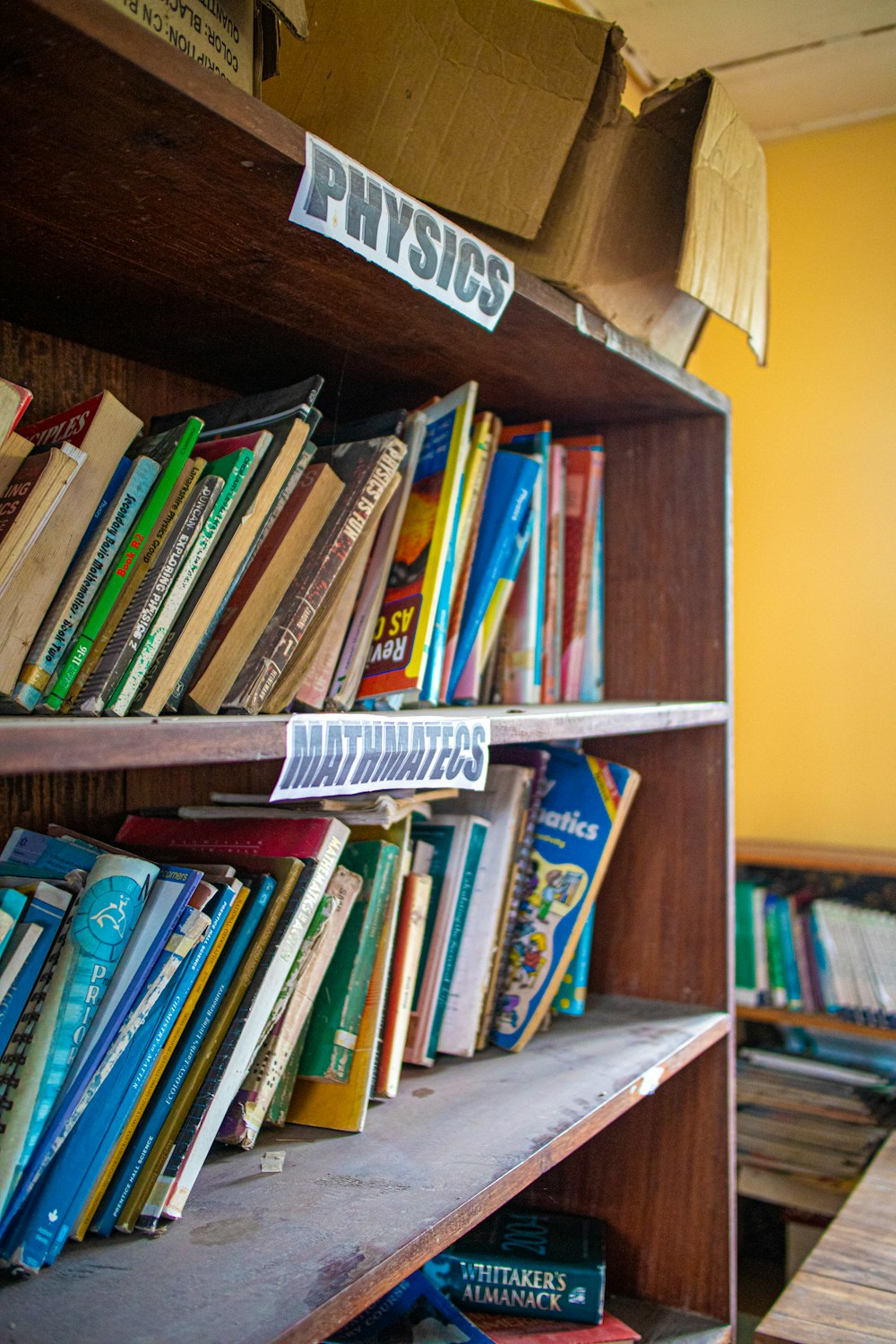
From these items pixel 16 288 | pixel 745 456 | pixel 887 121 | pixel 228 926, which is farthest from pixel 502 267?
pixel 887 121

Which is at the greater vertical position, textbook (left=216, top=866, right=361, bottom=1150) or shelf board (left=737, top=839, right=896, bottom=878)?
shelf board (left=737, top=839, right=896, bottom=878)

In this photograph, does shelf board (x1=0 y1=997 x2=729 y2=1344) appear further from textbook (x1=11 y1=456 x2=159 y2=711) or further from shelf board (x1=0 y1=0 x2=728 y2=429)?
shelf board (x1=0 y1=0 x2=728 y2=429)

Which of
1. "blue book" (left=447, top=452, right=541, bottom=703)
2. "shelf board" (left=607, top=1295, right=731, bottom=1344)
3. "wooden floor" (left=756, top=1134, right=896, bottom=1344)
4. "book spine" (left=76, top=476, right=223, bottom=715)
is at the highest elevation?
"blue book" (left=447, top=452, right=541, bottom=703)

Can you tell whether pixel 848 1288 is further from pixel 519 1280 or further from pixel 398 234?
pixel 398 234

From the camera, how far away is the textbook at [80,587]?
66 centimetres

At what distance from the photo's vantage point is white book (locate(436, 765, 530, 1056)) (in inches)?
41.4

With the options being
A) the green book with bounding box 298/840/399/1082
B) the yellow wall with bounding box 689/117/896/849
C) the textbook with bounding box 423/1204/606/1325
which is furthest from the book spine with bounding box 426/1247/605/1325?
the yellow wall with bounding box 689/117/896/849

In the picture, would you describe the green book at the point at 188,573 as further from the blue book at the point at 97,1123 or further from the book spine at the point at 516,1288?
the book spine at the point at 516,1288

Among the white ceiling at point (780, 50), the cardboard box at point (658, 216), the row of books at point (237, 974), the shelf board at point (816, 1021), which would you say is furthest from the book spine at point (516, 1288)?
the white ceiling at point (780, 50)

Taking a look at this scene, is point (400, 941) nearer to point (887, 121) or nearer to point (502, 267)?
point (502, 267)

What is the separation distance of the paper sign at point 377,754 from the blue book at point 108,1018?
10cm

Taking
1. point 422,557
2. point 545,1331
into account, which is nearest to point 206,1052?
point 422,557

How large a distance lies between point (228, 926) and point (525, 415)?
2.59ft

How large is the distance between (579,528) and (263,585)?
0.61 meters
